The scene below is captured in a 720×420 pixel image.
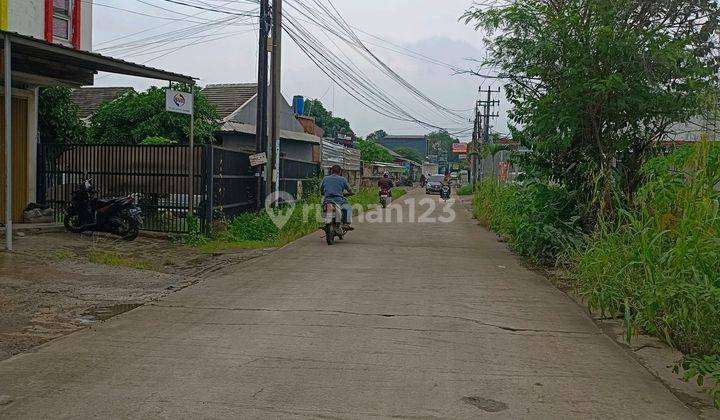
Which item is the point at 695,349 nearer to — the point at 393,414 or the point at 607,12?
the point at 393,414

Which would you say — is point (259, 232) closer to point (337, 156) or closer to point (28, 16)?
point (28, 16)

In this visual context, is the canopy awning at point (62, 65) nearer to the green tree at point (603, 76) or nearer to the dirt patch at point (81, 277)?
the dirt patch at point (81, 277)

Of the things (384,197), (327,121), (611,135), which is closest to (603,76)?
(611,135)

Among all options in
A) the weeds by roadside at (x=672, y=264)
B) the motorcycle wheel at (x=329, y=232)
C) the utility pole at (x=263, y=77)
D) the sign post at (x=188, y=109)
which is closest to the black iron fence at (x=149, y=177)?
the sign post at (x=188, y=109)

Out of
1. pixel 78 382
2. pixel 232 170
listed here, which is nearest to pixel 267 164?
pixel 232 170

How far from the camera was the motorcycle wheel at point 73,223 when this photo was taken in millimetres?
13977

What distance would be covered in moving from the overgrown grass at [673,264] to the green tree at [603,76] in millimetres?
2177

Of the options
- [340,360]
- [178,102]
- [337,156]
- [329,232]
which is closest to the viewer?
[340,360]

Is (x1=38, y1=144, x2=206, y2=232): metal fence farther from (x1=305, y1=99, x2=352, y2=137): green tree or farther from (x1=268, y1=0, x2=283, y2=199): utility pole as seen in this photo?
(x1=305, y1=99, x2=352, y2=137): green tree

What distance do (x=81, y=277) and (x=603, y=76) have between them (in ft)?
27.1

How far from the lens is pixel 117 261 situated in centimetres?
1111

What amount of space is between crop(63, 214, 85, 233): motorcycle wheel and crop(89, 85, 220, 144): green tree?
355 inches

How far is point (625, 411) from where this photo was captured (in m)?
4.95

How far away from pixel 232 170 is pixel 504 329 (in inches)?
398
